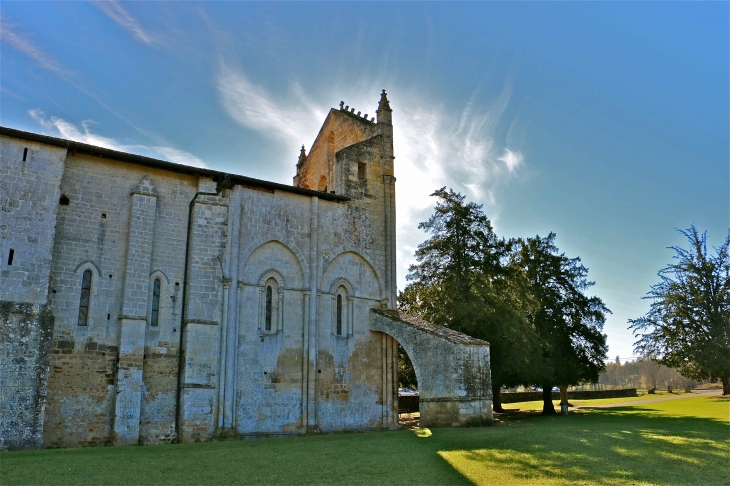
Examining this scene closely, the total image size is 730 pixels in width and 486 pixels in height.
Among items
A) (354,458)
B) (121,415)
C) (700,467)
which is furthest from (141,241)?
(700,467)

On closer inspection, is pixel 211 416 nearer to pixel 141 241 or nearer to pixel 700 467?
pixel 141 241

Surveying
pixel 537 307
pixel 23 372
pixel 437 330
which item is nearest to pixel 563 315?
pixel 537 307

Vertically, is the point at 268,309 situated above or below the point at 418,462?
above

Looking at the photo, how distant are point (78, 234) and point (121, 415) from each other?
604cm

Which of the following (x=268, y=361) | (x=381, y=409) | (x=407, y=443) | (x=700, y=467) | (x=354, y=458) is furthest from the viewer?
(x=381, y=409)

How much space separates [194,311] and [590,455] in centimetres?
1340

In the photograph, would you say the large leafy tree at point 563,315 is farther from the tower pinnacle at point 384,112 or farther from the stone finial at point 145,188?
the stone finial at point 145,188

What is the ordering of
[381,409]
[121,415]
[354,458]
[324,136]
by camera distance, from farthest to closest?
1. [324,136]
2. [381,409]
3. [121,415]
4. [354,458]

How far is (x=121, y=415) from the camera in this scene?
1762 cm

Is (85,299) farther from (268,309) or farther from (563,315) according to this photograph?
(563,315)

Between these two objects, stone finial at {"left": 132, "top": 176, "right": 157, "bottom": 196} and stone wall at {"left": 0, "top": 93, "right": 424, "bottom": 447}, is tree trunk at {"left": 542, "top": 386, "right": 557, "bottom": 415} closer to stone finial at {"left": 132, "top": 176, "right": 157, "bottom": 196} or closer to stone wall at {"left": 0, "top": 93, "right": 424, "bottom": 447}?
stone wall at {"left": 0, "top": 93, "right": 424, "bottom": 447}

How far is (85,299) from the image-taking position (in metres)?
18.2

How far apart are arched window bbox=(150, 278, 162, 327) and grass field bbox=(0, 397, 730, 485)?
4983mm

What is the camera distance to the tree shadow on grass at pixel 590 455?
10.2 meters
